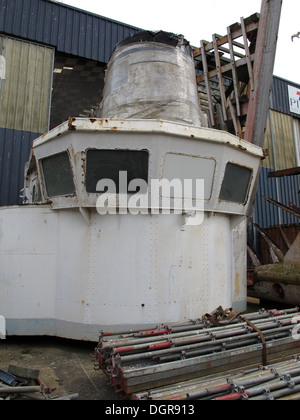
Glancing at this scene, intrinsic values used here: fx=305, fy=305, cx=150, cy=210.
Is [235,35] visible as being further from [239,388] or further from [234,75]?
[239,388]

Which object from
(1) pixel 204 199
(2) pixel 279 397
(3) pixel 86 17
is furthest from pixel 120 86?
(3) pixel 86 17

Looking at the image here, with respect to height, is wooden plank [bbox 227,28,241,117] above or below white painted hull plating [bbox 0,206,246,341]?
above

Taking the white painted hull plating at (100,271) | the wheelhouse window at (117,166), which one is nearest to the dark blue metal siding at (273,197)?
the white painted hull plating at (100,271)

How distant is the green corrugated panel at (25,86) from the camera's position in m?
11.3

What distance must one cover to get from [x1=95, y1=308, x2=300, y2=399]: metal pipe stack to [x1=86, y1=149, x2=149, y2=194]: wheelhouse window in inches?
92.9

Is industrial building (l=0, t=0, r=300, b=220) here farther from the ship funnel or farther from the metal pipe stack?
the metal pipe stack

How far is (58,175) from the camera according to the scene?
18.2 feet

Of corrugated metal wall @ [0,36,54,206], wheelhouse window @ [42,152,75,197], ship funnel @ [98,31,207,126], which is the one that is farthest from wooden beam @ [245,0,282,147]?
corrugated metal wall @ [0,36,54,206]

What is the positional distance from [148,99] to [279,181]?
13356 mm

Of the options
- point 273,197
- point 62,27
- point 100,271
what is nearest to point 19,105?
point 62,27

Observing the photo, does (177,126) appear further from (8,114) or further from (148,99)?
(8,114)

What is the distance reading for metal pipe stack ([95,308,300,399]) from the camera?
3.26m

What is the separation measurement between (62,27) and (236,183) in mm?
10465

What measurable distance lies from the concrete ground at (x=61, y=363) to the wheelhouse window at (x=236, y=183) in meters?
3.72
